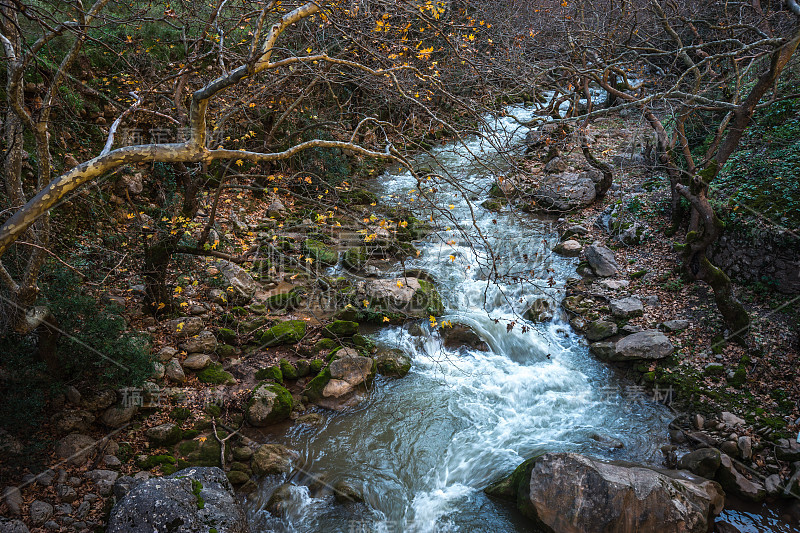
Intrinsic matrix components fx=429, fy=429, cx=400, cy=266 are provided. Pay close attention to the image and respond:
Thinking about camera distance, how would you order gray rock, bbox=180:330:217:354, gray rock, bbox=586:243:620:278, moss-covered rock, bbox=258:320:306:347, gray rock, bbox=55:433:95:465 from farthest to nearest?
gray rock, bbox=586:243:620:278 < moss-covered rock, bbox=258:320:306:347 < gray rock, bbox=180:330:217:354 < gray rock, bbox=55:433:95:465

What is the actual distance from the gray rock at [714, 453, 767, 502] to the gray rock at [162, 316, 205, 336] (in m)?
7.47

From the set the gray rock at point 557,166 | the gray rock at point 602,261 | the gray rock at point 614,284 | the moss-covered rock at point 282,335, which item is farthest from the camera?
the gray rock at point 557,166

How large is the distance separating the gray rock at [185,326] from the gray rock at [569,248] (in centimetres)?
796

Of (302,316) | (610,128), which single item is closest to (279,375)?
(302,316)

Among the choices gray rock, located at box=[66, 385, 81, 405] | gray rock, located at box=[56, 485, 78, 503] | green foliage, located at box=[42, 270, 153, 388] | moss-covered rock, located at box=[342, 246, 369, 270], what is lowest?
moss-covered rock, located at box=[342, 246, 369, 270]

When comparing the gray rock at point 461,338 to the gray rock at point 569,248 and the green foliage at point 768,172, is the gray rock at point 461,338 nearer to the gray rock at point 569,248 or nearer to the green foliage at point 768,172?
the gray rock at point 569,248

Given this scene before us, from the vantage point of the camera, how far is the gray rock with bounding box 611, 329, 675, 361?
713 centimetres

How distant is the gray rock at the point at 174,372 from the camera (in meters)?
6.07

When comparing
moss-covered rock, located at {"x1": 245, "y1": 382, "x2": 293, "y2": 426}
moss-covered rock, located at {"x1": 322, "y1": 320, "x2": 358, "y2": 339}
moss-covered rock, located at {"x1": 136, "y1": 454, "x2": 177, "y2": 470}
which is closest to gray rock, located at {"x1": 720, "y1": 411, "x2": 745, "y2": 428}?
moss-covered rock, located at {"x1": 322, "y1": 320, "x2": 358, "y2": 339}

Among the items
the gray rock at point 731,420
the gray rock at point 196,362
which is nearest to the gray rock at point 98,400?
the gray rock at point 196,362

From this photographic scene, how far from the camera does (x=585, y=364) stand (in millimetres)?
7652

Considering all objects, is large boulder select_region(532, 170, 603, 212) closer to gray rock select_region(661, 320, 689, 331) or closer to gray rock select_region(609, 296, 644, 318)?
gray rock select_region(609, 296, 644, 318)

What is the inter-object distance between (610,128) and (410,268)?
33.2 feet

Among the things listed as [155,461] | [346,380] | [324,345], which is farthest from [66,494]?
[324,345]
